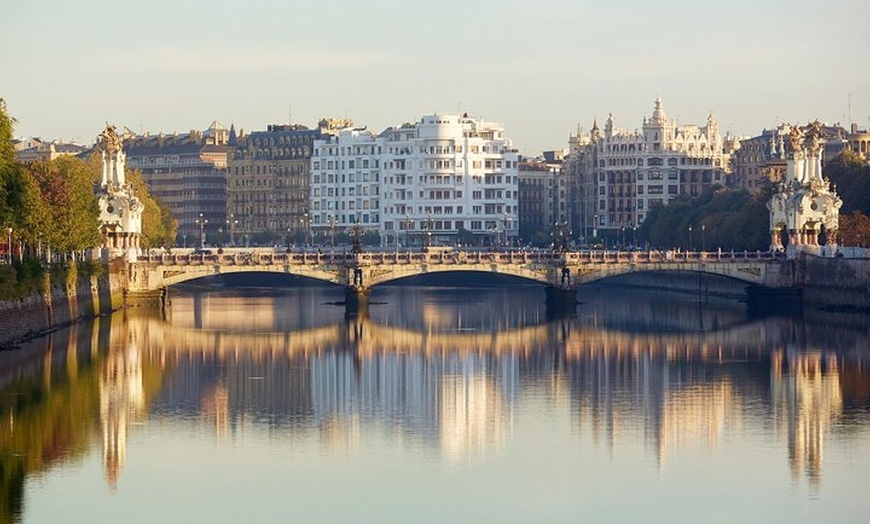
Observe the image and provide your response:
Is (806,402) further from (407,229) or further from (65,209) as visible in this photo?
(407,229)

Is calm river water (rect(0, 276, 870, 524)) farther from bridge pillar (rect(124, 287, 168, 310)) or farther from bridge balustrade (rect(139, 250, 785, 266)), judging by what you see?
bridge balustrade (rect(139, 250, 785, 266))

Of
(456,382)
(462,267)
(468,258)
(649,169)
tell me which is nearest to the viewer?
(456,382)

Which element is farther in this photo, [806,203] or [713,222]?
[713,222]

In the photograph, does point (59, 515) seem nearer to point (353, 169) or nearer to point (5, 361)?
point (5, 361)

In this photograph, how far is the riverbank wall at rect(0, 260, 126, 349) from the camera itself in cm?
7931

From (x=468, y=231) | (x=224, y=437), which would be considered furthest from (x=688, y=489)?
(x=468, y=231)

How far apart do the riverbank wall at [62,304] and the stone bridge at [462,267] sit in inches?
104

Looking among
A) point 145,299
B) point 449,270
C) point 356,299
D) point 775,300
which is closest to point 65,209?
point 145,299

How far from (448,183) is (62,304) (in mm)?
98535

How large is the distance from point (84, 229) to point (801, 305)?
37913mm

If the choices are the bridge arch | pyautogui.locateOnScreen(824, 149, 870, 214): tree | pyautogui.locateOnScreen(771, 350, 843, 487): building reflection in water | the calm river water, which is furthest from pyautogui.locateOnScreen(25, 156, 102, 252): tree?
pyautogui.locateOnScreen(824, 149, 870, 214): tree

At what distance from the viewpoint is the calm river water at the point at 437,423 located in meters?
46.9

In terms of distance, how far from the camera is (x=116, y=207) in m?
112

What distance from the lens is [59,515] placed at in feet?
148
